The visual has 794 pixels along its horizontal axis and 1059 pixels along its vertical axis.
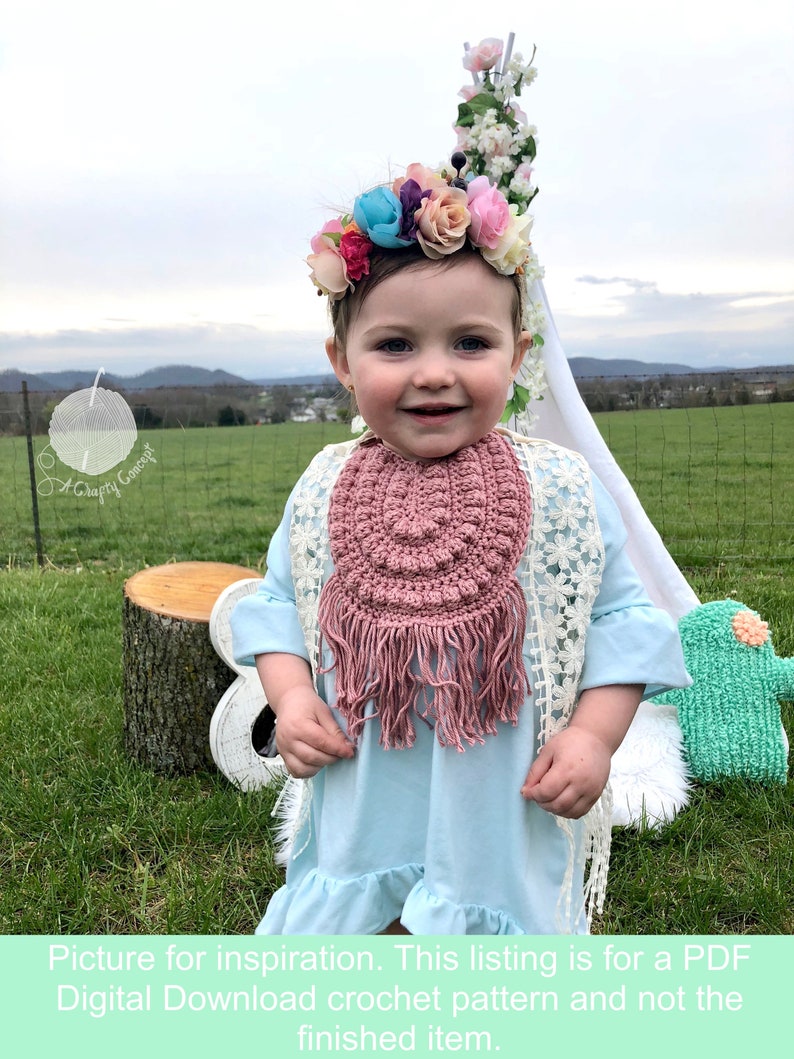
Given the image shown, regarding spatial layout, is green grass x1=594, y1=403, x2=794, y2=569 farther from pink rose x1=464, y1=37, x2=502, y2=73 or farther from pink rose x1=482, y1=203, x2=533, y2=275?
pink rose x1=482, y1=203, x2=533, y2=275

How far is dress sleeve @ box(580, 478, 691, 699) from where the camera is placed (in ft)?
4.99

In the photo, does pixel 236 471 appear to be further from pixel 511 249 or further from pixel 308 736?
pixel 511 249

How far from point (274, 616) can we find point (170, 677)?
158cm

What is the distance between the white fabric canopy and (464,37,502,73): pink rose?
2.17ft

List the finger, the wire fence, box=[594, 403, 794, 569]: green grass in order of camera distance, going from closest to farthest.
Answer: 1. the finger
2. box=[594, 403, 794, 569]: green grass
3. the wire fence

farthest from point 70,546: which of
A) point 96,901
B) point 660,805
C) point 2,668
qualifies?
point 660,805

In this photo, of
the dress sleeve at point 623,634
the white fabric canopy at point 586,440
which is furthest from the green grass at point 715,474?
the dress sleeve at point 623,634

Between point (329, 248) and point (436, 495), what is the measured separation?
0.47 metres

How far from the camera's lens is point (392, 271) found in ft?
4.70

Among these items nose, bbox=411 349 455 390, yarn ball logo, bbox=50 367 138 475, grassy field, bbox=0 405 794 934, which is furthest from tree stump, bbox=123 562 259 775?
yarn ball logo, bbox=50 367 138 475

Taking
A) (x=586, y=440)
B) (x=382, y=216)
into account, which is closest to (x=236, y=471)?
(x=586, y=440)

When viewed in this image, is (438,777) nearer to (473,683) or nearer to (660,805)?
(473,683)

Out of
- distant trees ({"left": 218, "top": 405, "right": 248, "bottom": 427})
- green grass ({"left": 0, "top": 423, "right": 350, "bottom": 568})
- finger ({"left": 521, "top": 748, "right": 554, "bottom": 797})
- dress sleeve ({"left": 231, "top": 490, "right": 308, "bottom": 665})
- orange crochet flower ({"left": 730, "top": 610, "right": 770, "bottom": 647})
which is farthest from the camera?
distant trees ({"left": 218, "top": 405, "right": 248, "bottom": 427})

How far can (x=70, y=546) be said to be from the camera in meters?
7.05
